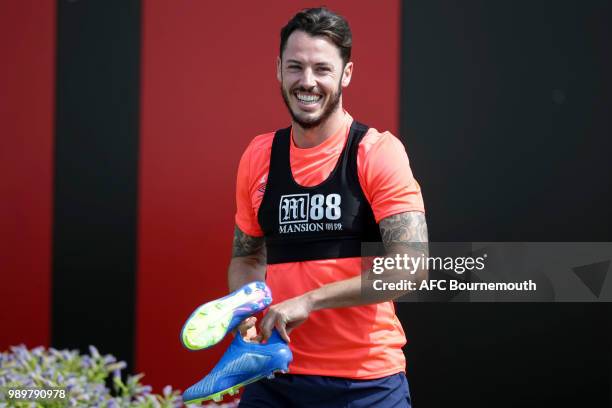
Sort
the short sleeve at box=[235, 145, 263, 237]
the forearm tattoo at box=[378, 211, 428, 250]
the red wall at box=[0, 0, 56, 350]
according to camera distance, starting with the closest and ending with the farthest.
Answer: the forearm tattoo at box=[378, 211, 428, 250] < the short sleeve at box=[235, 145, 263, 237] < the red wall at box=[0, 0, 56, 350]

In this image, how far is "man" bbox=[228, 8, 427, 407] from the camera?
2.18m

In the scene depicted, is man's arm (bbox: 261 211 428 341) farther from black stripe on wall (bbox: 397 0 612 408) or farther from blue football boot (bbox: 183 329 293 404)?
black stripe on wall (bbox: 397 0 612 408)

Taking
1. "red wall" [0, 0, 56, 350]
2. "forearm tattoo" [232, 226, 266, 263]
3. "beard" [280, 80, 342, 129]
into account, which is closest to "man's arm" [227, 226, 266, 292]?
"forearm tattoo" [232, 226, 266, 263]

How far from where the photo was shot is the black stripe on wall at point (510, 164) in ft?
11.9

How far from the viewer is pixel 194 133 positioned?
3.84m

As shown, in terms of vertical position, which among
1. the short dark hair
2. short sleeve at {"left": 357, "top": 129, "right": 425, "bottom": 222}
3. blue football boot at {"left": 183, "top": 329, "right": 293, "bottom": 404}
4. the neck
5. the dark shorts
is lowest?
the dark shorts

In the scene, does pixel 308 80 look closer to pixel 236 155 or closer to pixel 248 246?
pixel 248 246

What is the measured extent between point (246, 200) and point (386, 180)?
47 cm

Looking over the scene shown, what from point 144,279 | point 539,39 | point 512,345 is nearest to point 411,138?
point 539,39

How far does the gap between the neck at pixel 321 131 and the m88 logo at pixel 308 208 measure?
0.16 metres

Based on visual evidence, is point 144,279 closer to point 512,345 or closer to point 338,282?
point 512,345

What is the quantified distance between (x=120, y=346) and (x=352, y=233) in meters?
2.02

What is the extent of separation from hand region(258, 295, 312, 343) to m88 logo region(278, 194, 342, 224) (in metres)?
0.25

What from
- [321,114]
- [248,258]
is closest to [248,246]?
[248,258]
